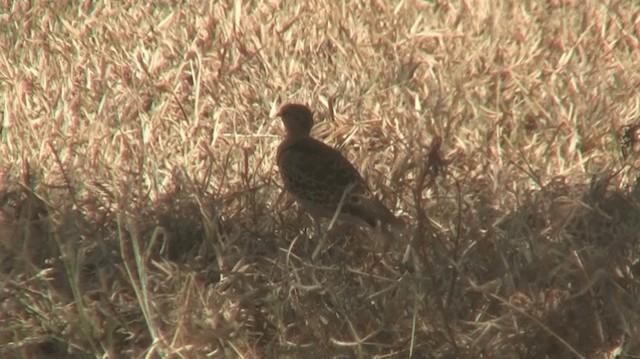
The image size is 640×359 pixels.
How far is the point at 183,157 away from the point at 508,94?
1478 mm

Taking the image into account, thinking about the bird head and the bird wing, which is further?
the bird head

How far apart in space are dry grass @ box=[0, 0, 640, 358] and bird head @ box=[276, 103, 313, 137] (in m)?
0.20

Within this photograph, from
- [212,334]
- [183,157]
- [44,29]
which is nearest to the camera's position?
[212,334]

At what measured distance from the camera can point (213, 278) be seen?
4.07 meters

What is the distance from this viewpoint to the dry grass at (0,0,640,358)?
368 centimetres

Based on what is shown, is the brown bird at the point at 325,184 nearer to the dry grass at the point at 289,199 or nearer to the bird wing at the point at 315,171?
the bird wing at the point at 315,171

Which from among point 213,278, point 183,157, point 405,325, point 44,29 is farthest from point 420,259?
point 44,29

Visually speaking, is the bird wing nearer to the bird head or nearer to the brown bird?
the brown bird

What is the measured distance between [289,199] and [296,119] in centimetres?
35

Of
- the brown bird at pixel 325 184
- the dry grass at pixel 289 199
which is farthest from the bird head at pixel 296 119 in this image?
the dry grass at pixel 289 199

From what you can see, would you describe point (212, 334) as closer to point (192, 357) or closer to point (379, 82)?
point (192, 357)

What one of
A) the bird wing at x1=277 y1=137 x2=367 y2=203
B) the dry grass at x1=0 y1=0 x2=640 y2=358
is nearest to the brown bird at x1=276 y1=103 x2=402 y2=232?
Result: the bird wing at x1=277 y1=137 x2=367 y2=203

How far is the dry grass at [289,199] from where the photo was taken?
3682 millimetres

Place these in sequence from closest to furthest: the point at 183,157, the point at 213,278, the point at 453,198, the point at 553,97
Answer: the point at 213,278, the point at 453,198, the point at 183,157, the point at 553,97
